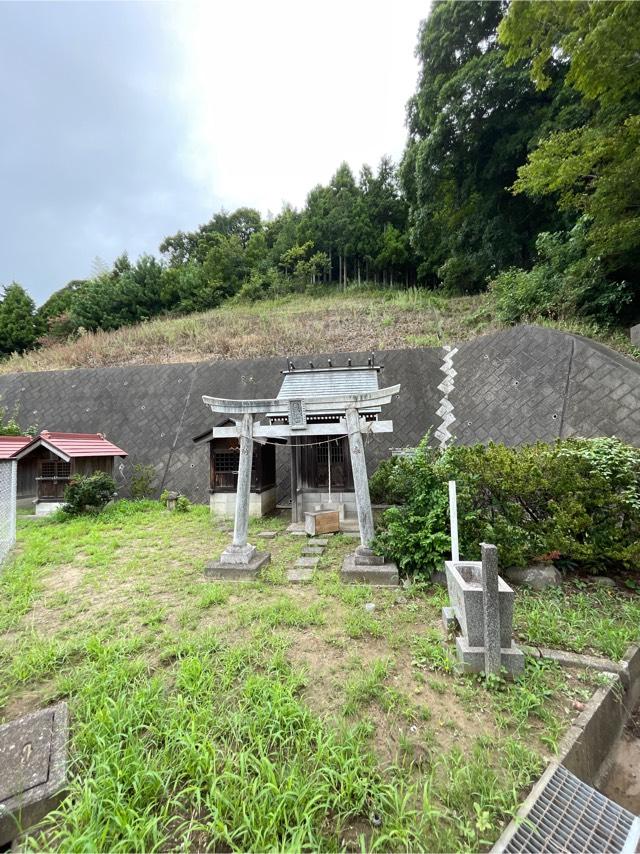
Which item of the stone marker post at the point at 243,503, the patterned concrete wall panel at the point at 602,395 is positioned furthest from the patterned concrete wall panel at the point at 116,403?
the patterned concrete wall panel at the point at 602,395

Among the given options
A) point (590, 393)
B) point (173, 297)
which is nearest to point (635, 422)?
point (590, 393)

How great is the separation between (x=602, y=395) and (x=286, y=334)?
12.3 m

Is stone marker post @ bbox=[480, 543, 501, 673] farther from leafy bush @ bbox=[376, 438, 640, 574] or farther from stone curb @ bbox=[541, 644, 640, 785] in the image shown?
leafy bush @ bbox=[376, 438, 640, 574]

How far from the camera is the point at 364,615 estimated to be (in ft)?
13.4

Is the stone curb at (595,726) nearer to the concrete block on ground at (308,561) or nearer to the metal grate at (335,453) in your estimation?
the concrete block on ground at (308,561)

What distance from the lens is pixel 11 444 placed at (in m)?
10.3

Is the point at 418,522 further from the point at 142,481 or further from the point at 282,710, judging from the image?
the point at 142,481

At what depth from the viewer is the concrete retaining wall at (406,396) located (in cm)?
891

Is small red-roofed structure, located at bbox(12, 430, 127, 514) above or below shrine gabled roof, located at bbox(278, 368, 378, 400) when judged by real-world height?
below

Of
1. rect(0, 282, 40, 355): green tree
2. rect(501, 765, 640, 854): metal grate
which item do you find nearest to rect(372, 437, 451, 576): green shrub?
rect(501, 765, 640, 854): metal grate

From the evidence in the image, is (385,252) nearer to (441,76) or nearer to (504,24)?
(441,76)

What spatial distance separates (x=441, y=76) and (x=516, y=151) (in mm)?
5024

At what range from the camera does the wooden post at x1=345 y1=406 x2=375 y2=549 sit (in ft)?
18.2

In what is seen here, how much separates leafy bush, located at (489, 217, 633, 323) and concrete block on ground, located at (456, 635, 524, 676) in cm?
1173
